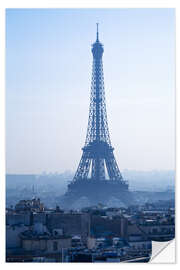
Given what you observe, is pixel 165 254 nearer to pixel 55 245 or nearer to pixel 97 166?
pixel 55 245

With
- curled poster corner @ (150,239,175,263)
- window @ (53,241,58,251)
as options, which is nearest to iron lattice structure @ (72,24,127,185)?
window @ (53,241,58,251)

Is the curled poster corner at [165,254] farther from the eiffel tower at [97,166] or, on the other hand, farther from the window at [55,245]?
the eiffel tower at [97,166]

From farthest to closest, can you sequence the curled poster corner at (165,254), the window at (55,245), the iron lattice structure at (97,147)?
the iron lattice structure at (97,147), the window at (55,245), the curled poster corner at (165,254)

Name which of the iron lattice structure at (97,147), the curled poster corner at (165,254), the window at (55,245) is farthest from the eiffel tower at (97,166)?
the curled poster corner at (165,254)

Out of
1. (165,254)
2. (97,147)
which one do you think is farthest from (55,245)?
(97,147)

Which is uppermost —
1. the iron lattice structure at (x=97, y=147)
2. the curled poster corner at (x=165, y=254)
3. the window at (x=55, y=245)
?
the iron lattice structure at (x=97, y=147)

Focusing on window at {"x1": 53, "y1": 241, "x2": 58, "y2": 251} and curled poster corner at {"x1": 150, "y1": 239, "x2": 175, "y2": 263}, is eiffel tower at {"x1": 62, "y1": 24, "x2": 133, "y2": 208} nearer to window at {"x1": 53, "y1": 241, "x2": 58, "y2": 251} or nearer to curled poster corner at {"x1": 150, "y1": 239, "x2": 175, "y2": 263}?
window at {"x1": 53, "y1": 241, "x2": 58, "y2": 251}

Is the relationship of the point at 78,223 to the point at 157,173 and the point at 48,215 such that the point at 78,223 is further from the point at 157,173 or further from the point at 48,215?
the point at 157,173
